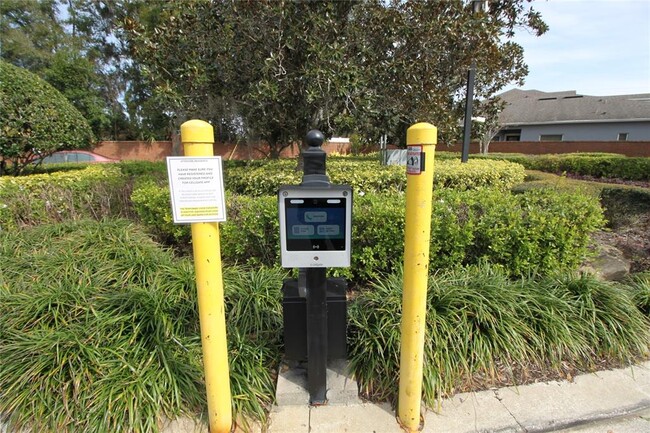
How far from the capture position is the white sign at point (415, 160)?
5.44ft

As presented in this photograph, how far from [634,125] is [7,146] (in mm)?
30597

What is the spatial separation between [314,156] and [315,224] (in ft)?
1.21

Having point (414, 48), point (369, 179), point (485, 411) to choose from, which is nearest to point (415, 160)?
point (485, 411)

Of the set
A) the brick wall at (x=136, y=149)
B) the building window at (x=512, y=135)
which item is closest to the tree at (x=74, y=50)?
the brick wall at (x=136, y=149)

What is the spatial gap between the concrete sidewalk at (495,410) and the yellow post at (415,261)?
0.24 meters

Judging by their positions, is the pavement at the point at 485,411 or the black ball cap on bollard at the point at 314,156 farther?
the pavement at the point at 485,411

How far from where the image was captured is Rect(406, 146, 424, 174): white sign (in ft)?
5.44

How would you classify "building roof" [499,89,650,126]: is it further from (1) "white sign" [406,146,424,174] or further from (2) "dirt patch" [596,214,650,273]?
(1) "white sign" [406,146,424,174]

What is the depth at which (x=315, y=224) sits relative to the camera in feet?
6.13

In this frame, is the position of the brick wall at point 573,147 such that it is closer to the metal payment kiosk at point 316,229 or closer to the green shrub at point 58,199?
the green shrub at point 58,199

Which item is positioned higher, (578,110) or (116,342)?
(578,110)

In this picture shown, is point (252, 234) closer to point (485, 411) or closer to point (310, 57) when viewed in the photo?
point (485, 411)

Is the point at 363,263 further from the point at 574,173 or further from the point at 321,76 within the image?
the point at 574,173

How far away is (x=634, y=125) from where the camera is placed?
73.0ft
